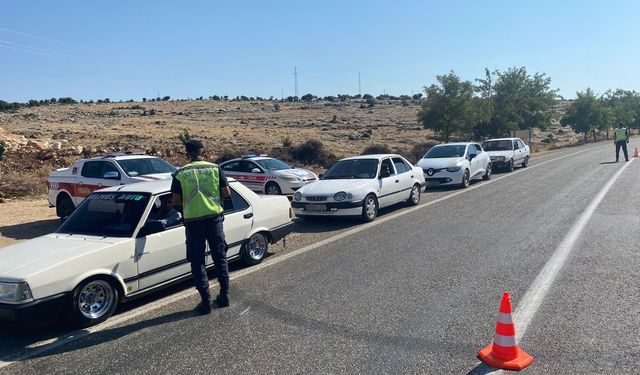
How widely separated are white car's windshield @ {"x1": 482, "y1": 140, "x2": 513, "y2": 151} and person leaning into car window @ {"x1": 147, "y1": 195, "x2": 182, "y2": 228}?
20352 mm

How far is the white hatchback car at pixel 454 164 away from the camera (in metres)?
17.0

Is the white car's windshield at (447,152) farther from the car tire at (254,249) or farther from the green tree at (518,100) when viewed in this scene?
the green tree at (518,100)

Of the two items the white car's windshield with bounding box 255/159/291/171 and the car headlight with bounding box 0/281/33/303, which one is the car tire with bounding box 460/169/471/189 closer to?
the white car's windshield with bounding box 255/159/291/171

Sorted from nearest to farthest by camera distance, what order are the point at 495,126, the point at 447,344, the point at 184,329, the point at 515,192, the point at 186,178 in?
the point at 447,344 < the point at 184,329 < the point at 186,178 < the point at 515,192 < the point at 495,126

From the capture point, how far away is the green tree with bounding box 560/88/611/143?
56.0m

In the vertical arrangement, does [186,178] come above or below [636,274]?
above

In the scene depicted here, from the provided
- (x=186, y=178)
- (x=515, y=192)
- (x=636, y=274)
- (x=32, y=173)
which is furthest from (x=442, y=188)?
(x=32, y=173)

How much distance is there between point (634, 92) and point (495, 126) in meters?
59.0

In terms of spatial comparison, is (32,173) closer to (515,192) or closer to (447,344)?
(515,192)

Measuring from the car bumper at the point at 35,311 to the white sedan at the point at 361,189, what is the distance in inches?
252

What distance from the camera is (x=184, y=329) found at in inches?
203

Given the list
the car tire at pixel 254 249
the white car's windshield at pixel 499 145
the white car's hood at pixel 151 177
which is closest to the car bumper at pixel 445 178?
the white car's windshield at pixel 499 145

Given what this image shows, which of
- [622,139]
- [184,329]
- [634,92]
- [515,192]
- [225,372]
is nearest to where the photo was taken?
[225,372]

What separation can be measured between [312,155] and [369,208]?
55.3 feet
